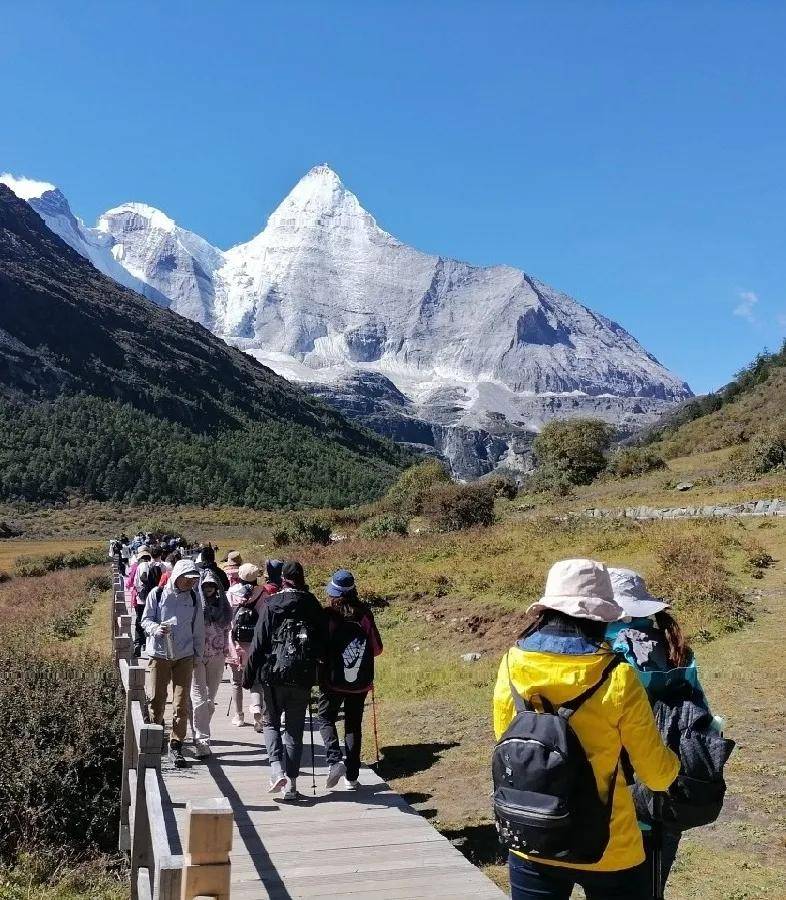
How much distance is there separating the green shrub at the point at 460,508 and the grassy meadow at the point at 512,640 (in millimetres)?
1227

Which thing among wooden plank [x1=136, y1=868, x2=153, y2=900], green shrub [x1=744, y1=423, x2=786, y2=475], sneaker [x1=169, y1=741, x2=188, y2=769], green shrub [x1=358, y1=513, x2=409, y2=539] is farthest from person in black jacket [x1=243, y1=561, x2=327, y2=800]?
green shrub [x1=744, y1=423, x2=786, y2=475]

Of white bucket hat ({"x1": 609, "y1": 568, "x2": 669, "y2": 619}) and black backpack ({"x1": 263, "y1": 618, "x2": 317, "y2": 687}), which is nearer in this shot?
white bucket hat ({"x1": 609, "y1": 568, "x2": 669, "y2": 619})

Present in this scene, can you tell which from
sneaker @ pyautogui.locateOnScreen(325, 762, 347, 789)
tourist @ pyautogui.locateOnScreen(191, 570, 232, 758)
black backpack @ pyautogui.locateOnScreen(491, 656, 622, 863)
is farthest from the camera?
tourist @ pyautogui.locateOnScreen(191, 570, 232, 758)

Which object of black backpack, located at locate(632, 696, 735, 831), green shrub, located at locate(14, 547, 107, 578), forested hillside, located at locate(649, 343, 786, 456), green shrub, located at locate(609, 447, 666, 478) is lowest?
green shrub, located at locate(14, 547, 107, 578)

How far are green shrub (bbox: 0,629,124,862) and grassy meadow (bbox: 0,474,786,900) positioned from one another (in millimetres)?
542

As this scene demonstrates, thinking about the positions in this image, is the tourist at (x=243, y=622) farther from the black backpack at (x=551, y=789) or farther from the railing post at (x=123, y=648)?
the black backpack at (x=551, y=789)

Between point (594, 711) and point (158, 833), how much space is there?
93.8 inches

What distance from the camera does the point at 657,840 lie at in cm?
327

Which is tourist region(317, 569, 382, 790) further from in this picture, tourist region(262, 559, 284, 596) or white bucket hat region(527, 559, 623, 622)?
white bucket hat region(527, 559, 623, 622)

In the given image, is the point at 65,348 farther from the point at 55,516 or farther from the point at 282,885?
the point at 282,885

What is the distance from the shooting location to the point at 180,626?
→ 7.51 m

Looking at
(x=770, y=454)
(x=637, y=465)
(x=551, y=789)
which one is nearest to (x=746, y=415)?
(x=637, y=465)

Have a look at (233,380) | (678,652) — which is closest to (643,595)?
(678,652)

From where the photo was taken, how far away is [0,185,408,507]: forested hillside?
92.4 metres
